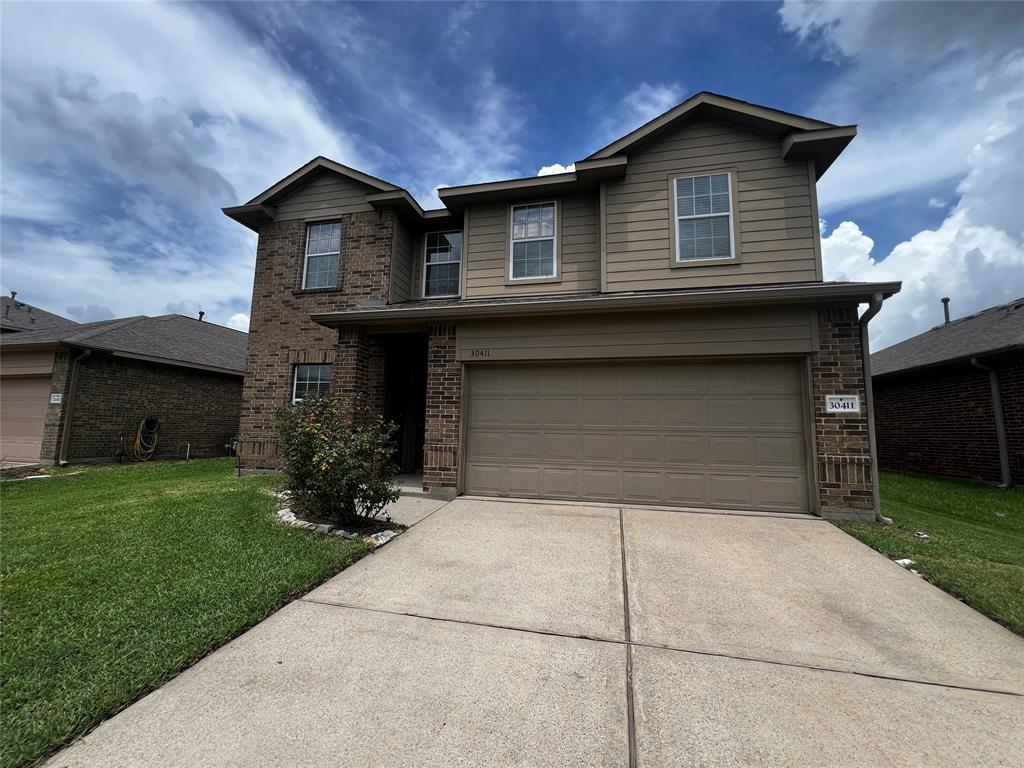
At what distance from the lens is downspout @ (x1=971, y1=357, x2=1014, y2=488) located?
8469 millimetres

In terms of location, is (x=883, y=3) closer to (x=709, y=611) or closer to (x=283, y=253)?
(x=709, y=611)

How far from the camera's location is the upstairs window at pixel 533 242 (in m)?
8.57

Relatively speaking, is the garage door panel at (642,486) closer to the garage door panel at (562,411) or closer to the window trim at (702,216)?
the garage door panel at (562,411)

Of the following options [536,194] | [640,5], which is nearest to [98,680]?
[536,194]

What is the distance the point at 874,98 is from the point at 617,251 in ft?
18.6

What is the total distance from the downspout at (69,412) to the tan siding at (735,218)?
12.9 m

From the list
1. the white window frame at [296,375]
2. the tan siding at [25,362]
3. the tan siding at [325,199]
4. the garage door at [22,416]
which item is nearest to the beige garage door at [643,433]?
the white window frame at [296,375]

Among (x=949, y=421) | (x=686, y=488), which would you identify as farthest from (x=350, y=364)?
(x=949, y=421)

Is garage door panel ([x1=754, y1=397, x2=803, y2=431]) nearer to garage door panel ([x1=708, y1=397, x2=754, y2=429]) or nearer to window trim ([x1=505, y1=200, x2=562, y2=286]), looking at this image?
garage door panel ([x1=708, y1=397, x2=754, y2=429])

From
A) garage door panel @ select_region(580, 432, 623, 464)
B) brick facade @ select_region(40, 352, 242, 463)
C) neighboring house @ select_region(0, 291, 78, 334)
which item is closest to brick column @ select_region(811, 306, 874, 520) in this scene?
garage door panel @ select_region(580, 432, 623, 464)

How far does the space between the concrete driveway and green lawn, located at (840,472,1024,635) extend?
0.94ft

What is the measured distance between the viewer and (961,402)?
379 inches

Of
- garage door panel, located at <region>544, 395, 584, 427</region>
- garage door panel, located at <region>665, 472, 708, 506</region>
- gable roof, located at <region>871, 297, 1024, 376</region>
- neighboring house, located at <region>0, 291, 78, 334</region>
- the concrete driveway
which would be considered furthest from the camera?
neighboring house, located at <region>0, 291, 78, 334</region>

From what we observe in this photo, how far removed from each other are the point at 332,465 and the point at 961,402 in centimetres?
1319
